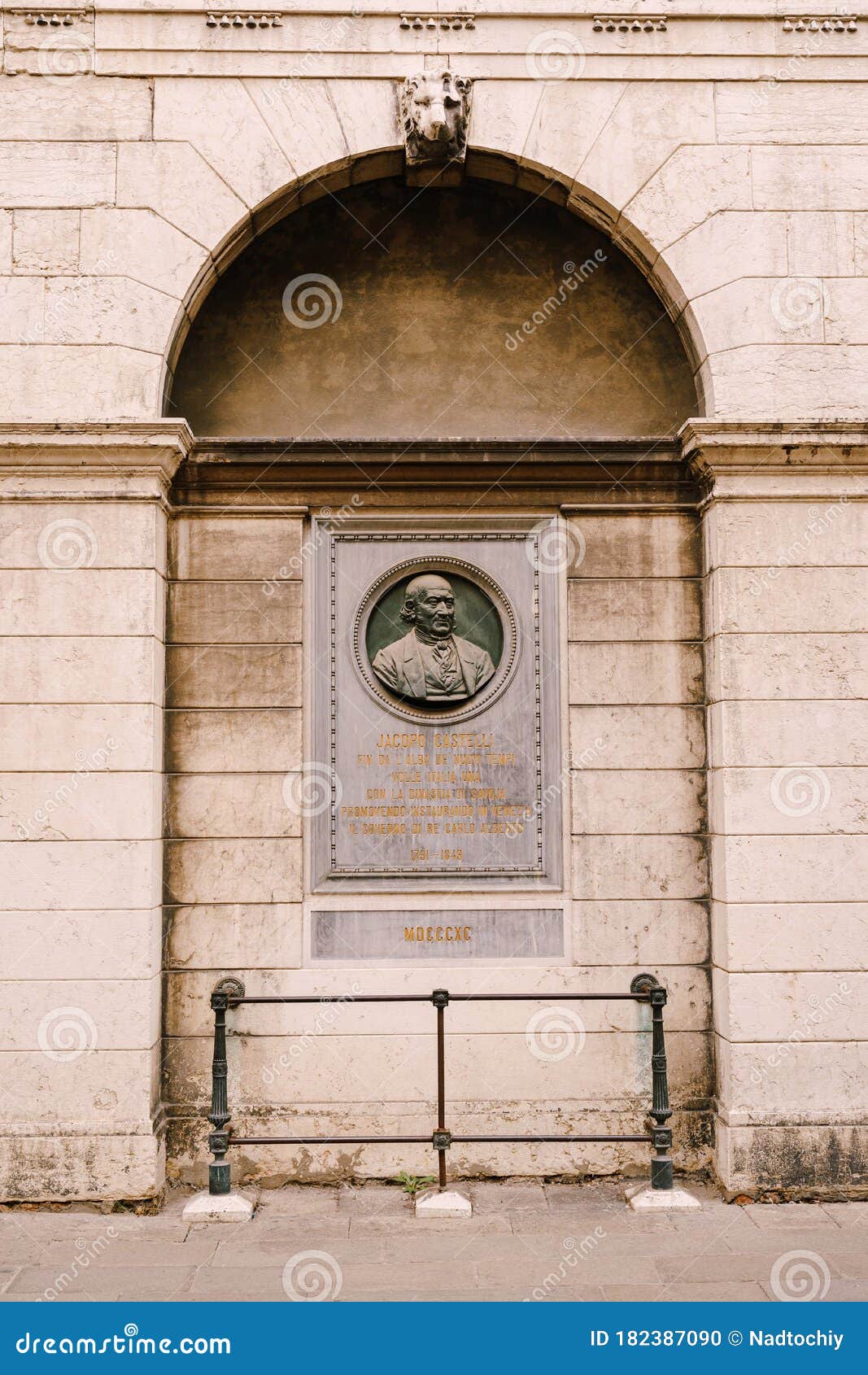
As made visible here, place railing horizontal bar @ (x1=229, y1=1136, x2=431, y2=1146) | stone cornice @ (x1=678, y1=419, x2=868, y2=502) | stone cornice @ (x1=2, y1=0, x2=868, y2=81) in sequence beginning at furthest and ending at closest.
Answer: stone cornice @ (x1=2, y1=0, x2=868, y2=81) → stone cornice @ (x1=678, y1=419, x2=868, y2=502) → railing horizontal bar @ (x1=229, y1=1136, x2=431, y2=1146)

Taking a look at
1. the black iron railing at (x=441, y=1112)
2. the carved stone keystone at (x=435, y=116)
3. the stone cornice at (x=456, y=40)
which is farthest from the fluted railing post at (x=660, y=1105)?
the stone cornice at (x=456, y=40)

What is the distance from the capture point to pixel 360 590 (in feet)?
25.5

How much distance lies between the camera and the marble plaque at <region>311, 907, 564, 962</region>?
7.50m

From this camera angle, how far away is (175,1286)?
562 centimetres

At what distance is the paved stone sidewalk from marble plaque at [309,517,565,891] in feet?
6.80

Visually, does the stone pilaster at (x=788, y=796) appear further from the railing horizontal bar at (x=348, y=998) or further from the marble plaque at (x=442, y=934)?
the railing horizontal bar at (x=348, y=998)

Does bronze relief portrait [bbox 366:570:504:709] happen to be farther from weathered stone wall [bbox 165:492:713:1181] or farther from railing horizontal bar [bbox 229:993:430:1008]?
railing horizontal bar [bbox 229:993:430:1008]

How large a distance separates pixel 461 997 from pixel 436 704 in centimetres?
202

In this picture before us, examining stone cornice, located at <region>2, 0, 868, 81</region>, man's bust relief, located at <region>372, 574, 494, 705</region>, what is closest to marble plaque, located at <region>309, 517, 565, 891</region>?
man's bust relief, located at <region>372, 574, 494, 705</region>

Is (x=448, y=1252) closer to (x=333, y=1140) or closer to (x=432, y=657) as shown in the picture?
(x=333, y=1140)

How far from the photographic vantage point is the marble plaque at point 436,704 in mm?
7594

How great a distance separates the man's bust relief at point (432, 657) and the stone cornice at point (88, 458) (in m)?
1.91

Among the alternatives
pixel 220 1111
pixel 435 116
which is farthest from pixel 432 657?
pixel 435 116

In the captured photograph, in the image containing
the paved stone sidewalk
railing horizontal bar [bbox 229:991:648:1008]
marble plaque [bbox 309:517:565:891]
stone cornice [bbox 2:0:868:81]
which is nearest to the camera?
the paved stone sidewalk
